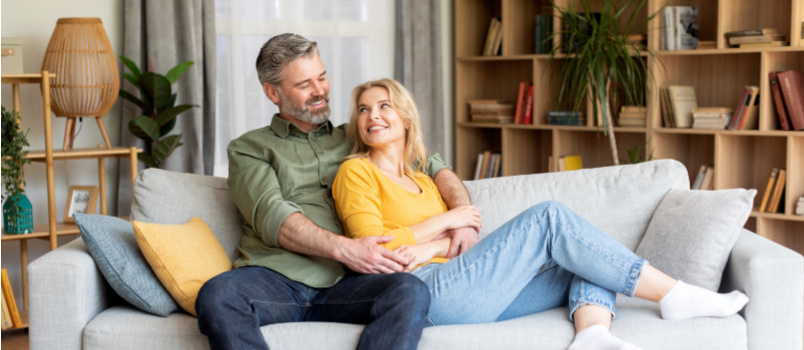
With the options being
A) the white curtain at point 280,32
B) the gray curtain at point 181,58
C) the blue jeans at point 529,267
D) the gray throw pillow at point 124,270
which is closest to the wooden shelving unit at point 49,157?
the gray curtain at point 181,58

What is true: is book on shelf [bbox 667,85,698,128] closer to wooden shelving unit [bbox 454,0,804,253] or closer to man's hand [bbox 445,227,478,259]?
wooden shelving unit [bbox 454,0,804,253]

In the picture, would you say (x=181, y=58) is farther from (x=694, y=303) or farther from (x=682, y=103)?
(x=694, y=303)

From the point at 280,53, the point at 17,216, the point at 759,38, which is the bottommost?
the point at 17,216

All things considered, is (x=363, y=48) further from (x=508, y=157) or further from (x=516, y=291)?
(x=516, y=291)

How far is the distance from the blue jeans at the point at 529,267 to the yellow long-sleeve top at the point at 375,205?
0.64 ft

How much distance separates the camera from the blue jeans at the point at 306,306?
1.82 meters

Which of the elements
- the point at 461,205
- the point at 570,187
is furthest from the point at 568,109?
the point at 461,205

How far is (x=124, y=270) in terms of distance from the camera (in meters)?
2.03

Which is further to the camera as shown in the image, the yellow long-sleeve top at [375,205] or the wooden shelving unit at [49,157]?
the wooden shelving unit at [49,157]

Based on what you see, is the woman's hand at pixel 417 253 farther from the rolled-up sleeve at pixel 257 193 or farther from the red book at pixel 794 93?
the red book at pixel 794 93

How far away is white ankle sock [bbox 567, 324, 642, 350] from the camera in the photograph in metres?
1.81

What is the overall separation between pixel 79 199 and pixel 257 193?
1.66 meters

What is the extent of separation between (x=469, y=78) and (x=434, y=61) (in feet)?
1.00

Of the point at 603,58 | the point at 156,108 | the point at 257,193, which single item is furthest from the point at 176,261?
the point at 603,58
